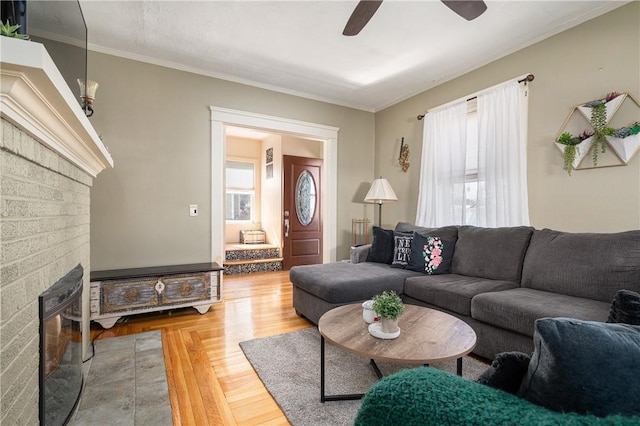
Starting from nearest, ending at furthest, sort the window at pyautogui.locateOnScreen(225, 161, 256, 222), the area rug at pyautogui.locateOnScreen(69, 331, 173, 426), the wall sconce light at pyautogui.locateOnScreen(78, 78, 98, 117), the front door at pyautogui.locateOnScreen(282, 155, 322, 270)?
the area rug at pyautogui.locateOnScreen(69, 331, 173, 426)
the wall sconce light at pyautogui.locateOnScreen(78, 78, 98, 117)
the front door at pyautogui.locateOnScreen(282, 155, 322, 270)
the window at pyautogui.locateOnScreen(225, 161, 256, 222)

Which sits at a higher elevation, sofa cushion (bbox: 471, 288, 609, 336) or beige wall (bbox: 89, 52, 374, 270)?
beige wall (bbox: 89, 52, 374, 270)

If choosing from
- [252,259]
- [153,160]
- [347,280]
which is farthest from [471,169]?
[252,259]

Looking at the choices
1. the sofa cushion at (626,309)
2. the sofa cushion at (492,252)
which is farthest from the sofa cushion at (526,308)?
the sofa cushion at (626,309)

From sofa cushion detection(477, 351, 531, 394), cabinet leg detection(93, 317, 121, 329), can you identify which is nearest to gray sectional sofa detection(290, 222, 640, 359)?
sofa cushion detection(477, 351, 531, 394)

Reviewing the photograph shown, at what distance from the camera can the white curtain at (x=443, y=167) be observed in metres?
3.55

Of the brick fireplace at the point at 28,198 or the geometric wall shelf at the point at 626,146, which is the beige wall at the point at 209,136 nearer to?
the geometric wall shelf at the point at 626,146

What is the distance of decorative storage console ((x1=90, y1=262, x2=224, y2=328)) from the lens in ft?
9.00

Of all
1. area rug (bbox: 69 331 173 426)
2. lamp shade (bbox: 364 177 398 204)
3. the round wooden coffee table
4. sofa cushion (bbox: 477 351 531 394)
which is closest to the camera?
sofa cushion (bbox: 477 351 531 394)

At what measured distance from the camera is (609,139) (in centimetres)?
240

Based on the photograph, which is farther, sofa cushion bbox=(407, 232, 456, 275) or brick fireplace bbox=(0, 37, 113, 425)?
sofa cushion bbox=(407, 232, 456, 275)

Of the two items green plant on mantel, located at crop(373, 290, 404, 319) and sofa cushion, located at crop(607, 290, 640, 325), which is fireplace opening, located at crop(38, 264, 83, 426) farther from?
sofa cushion, located at crop(607, 290, 640, 325)

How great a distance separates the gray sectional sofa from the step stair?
2457 mm

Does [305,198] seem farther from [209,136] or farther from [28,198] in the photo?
[28,198]

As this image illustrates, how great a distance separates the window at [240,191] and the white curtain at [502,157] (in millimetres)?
4847
